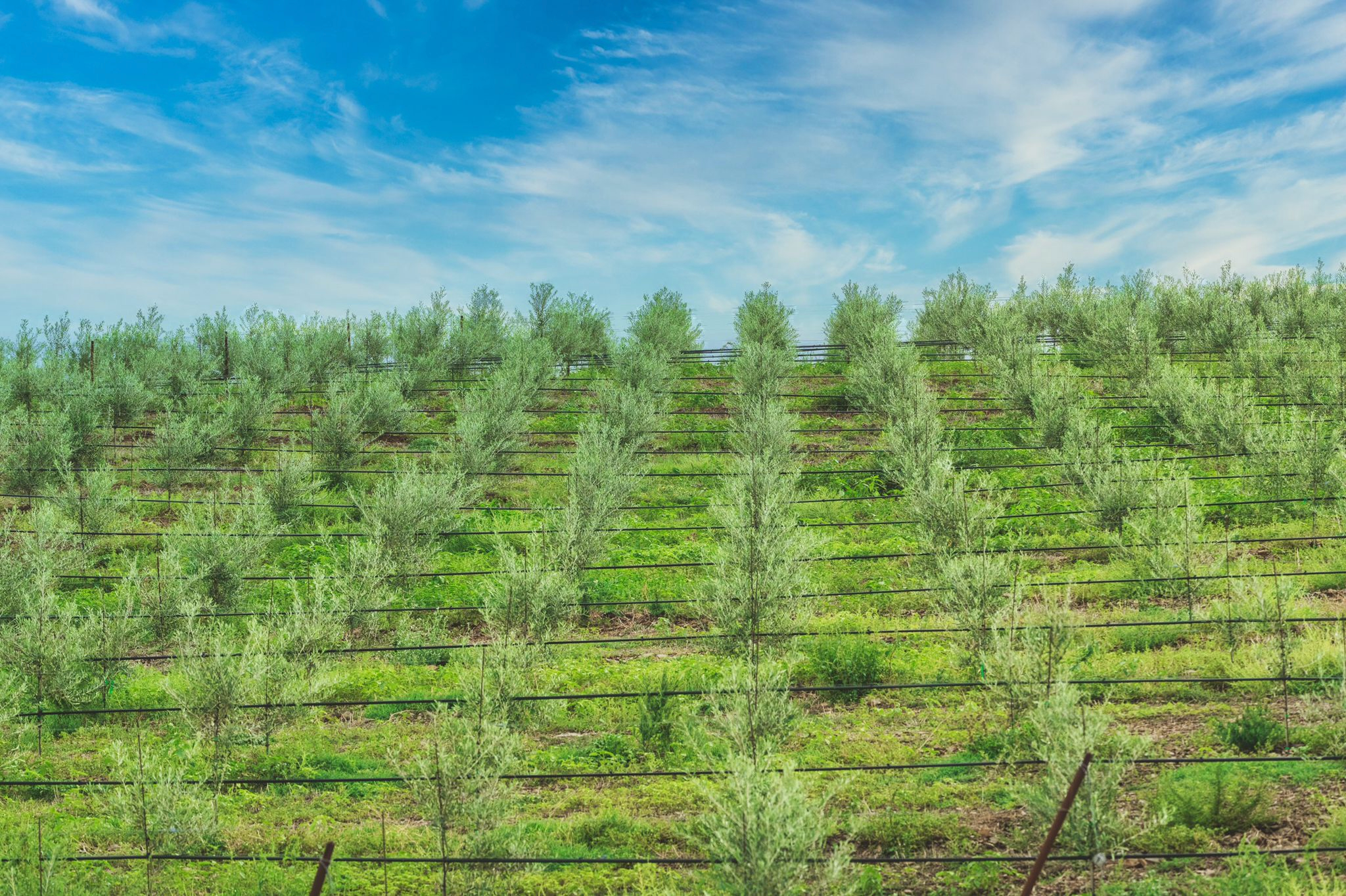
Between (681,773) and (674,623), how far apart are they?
512 centimetres

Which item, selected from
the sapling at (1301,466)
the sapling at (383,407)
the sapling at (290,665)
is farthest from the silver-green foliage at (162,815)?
the sapling at (1301,466)

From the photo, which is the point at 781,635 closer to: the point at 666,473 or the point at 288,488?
the point at 666,473

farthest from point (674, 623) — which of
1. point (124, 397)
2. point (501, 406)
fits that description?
point (124, 397)

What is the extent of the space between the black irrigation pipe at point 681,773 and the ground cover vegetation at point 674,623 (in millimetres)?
77

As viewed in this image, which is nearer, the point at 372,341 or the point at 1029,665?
the point at 1029,665

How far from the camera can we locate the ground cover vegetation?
6.67m

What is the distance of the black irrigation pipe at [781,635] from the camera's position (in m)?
10.0

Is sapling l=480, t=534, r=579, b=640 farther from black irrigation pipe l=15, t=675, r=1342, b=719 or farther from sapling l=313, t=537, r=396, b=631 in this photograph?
sapling l=313, t=537, r=396, b=631

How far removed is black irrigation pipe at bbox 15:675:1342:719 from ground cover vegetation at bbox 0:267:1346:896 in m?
0.11

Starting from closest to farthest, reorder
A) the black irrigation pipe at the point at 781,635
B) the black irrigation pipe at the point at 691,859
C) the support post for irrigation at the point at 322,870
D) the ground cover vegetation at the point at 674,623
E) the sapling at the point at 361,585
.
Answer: the support post for irrigation at the point at 322,870
the black irrigation pipe at the point at 691,859
the ground cover vegetation at the point at 674,623
the black irrigation pipe at the point at 781,635
the sapling at the point at 361,585

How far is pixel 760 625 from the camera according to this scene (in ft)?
35.8

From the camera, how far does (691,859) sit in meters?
6.06

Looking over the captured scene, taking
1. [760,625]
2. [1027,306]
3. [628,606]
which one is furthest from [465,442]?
[1027,306]

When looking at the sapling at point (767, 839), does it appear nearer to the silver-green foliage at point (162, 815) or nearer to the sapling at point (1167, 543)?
the silver-green foliage at point (162, 815)
